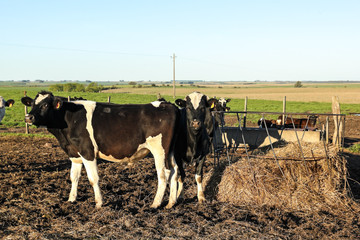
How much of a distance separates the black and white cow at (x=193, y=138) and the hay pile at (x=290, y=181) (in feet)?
2.02

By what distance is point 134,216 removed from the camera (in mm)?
5891

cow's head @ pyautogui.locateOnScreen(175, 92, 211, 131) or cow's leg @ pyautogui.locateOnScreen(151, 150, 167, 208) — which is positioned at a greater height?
cow's head @ pyautogui.locateOnScreen(175, 92, 211, 131)

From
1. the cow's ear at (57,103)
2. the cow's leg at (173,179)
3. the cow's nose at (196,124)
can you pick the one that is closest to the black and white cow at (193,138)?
the cow's nose at (196,124)

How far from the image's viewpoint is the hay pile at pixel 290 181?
6645 millimetres

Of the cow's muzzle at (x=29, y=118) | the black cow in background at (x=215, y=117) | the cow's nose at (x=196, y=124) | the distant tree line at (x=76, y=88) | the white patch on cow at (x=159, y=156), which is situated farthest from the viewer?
the distant tree line at (x=76, y=88)

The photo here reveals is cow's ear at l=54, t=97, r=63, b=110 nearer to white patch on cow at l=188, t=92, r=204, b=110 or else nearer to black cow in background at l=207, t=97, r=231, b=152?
white patch on cow at l=188, t=92, r=204, b=110

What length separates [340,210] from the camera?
6.38 meters

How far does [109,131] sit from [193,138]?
1.76m

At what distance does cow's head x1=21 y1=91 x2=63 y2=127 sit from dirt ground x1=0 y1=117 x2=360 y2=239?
5.22ft

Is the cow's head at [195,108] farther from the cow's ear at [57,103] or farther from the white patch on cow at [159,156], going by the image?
the cow's ear at [57,103]

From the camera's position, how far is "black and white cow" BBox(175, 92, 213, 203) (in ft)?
23.0

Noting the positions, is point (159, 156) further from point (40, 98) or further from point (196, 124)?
point (40, 98)

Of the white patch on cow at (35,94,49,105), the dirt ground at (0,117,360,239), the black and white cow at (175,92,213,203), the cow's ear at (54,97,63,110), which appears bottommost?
the dirt ground at (0,117,360,239)

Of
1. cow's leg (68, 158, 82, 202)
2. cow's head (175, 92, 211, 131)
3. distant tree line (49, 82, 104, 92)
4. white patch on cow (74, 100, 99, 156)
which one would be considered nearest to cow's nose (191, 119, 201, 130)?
cow's head (175, 92, 211, 131)
